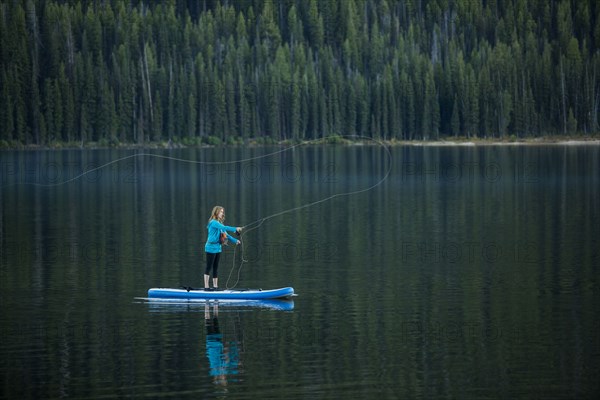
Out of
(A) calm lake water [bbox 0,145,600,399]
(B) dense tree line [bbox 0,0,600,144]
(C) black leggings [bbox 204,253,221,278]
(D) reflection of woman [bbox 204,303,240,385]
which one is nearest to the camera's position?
(A) calm lake water [bbox 0,145,600,399]

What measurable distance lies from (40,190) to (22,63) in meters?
109

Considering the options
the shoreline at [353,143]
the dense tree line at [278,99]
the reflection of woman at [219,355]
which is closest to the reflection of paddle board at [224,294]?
the reflection of woman at [219,355]

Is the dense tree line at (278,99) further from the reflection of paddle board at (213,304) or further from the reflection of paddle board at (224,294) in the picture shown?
the reflection of paddle board at (213,304)

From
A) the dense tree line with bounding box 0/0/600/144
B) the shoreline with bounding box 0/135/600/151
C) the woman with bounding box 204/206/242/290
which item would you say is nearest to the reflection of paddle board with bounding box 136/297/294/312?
the woman with bounding box 204/206/242/290

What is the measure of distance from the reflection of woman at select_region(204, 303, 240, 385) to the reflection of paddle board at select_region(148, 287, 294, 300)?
2419 millimetres

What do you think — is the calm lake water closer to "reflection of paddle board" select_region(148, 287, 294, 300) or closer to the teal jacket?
"reflection of paddle board" select_region(148, 287, 294, 300)

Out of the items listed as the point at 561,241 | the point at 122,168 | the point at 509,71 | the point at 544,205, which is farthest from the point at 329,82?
the point at 561,241

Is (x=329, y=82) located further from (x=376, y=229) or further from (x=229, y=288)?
(x=229, y=288)

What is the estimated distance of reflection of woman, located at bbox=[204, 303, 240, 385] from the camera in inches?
883

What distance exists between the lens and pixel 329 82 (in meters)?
187

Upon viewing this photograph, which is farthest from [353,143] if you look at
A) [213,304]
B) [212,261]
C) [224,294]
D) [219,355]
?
[219,355]

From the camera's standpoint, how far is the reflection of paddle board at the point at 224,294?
2977 centimetres

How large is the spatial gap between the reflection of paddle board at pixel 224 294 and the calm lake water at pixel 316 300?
0.39m

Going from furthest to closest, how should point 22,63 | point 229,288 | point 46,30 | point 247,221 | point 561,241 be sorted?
point 46,30 < point 22,63 < point 247,221 < point 561,241 < point 229,288
